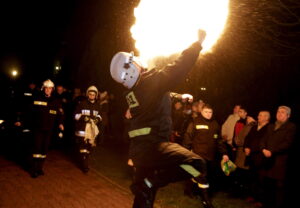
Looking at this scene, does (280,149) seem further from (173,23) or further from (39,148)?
(39,148)

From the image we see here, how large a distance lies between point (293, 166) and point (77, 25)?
1014 inches

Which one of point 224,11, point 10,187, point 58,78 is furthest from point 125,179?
point 58,78

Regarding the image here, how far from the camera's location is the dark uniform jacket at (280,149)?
6461 millimetres

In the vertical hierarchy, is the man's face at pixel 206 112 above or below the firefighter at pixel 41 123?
above

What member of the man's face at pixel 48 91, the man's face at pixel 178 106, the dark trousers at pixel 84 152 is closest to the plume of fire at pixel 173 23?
the man's face at pixel 48 91

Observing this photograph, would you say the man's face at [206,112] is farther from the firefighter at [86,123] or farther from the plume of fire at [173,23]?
the firefighter at [86,123]

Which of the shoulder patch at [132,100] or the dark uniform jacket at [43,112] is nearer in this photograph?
the shoulder patch at [132,100]

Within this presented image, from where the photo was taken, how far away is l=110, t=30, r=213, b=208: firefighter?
382cm

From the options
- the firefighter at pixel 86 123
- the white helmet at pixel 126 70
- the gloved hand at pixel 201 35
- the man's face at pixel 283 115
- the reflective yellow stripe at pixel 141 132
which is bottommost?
the firefighter at pixel 86 123

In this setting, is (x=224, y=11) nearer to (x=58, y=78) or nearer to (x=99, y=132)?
(x=99, y=132)

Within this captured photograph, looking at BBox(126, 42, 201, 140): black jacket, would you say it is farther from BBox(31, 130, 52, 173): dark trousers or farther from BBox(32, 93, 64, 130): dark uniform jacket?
BBox(31, 130, 52, 173): dark trousers

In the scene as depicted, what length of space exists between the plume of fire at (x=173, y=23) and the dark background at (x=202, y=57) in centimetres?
109

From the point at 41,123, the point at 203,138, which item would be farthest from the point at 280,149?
the point at 41,123

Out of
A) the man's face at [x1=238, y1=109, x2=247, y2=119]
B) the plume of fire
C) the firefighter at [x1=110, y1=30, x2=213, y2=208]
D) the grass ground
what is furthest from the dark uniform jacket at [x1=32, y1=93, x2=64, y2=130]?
the man's face at [x1=238, y1=109, x2=247, y2=119]
